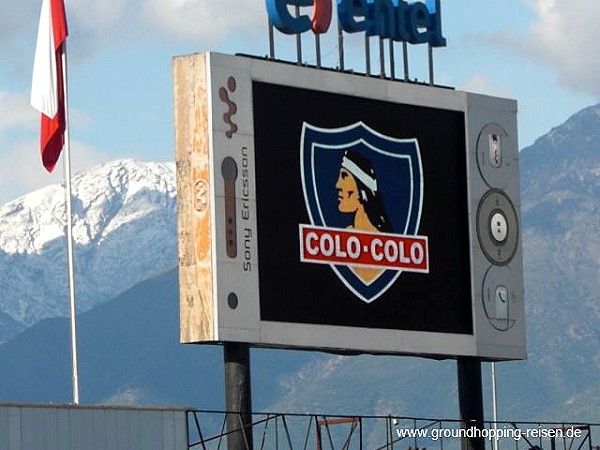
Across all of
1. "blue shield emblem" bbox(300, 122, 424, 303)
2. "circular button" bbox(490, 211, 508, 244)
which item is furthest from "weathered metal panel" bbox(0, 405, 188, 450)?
"circular button" bbox(490, 211, 508, 244)

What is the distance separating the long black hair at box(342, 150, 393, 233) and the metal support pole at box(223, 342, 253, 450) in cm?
427

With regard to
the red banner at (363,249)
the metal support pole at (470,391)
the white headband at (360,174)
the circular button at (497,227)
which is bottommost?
the metal support pole at (470,391)

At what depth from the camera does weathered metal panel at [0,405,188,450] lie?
1251 inches

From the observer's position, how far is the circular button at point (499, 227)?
133ft

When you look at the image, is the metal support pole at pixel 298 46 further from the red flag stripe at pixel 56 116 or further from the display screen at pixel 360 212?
the red flag stripe at pixel 56 116

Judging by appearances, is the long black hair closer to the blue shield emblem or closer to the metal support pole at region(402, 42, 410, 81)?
the blue shield emblem

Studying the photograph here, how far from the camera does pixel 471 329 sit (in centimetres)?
3953

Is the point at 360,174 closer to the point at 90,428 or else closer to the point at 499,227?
the point at 499,227

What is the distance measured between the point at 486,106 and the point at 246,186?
24.2ft

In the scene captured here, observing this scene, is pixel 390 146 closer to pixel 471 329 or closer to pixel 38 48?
pixel 471 329

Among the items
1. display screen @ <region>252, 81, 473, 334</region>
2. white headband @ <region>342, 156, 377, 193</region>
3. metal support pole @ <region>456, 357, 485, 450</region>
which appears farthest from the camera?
metal support pole @ <region>456, 357, 485, 450</region>

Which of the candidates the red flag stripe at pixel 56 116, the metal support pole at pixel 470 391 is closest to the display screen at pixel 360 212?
the metal support pole at pixel 470 391

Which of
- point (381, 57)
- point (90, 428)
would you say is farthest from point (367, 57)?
point (90, 428)

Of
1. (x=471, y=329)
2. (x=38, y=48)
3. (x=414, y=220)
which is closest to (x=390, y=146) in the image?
(x=414, y=220)
